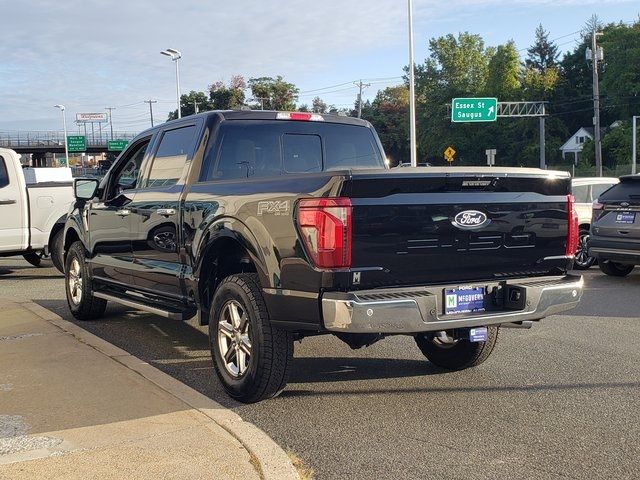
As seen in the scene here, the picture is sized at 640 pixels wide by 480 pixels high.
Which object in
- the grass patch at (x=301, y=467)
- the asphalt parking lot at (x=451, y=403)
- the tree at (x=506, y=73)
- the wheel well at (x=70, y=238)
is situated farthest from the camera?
the tree at (x=506, y=73)

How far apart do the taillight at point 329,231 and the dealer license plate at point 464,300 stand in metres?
0.74

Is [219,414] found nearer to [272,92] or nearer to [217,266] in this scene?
[217,266]

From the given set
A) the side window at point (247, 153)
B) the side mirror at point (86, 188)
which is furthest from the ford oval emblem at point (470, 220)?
the side mirror at point (86, 188)

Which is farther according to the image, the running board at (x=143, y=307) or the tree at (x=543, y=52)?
the tree at (x=543, y=52)

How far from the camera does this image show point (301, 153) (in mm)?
6359

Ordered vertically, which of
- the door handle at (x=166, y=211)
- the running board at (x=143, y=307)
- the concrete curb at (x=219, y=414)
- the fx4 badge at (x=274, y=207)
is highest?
the fx4 badge at (x=274, y=207)

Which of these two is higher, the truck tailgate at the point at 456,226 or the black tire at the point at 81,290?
the truck tailgate at the point at 456,226

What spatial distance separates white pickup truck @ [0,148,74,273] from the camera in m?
11.7

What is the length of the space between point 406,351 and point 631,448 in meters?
2.65

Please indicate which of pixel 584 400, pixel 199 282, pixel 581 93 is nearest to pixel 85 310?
pixel 199 282

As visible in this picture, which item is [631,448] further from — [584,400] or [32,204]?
[32,204]

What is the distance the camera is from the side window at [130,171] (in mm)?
6922

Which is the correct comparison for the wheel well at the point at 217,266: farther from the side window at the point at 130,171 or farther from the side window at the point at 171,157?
the side window at the point at 130,171

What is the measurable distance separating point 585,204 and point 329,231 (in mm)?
10732
